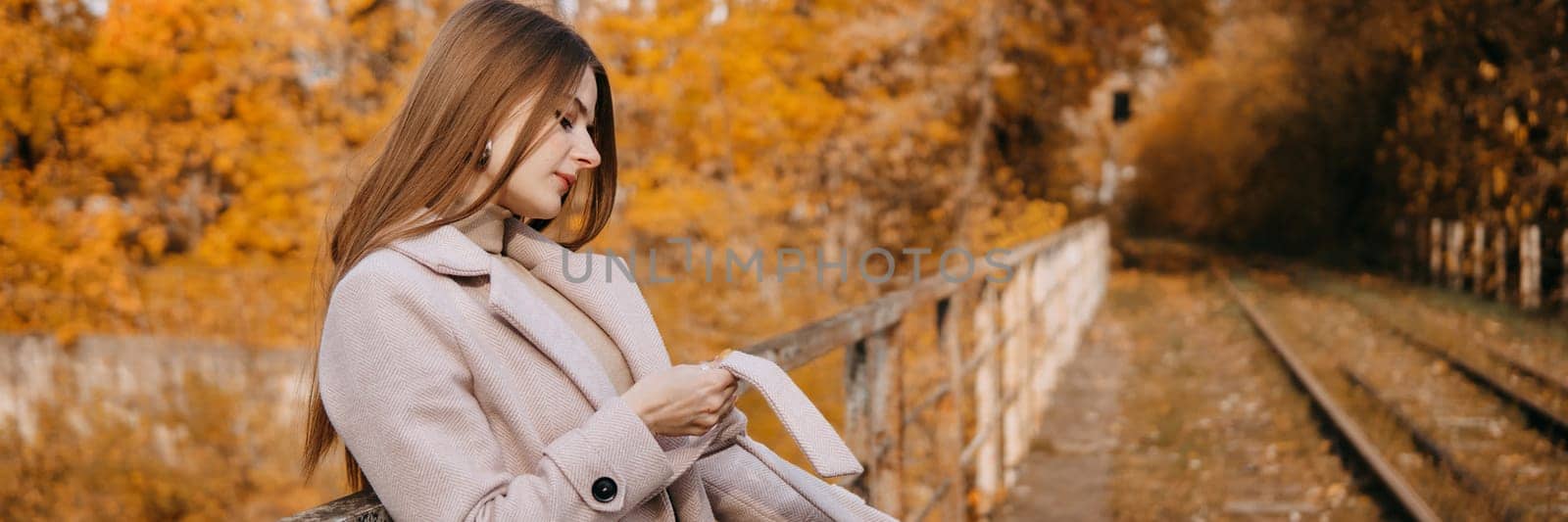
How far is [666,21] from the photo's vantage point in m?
12.0

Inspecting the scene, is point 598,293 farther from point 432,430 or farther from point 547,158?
point 432,430

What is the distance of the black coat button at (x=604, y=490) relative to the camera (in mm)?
1390

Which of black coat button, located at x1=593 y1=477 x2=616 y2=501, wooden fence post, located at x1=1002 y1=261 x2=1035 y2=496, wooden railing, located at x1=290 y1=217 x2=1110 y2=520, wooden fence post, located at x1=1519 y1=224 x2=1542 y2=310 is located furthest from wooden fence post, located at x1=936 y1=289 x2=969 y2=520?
wooden fence post, located at x1=1519 y1=224 x2=1542 y2=310

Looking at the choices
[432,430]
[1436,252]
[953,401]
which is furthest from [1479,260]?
[432,430]

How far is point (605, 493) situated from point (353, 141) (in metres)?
13.8

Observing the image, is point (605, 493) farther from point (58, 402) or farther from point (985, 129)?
point (58, 402)

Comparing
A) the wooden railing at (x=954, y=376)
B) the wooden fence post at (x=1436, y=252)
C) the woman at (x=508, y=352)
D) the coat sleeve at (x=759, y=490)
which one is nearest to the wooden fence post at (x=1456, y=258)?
the wooden fence post at (x=1436, y=252)

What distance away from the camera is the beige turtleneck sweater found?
1.61 metres

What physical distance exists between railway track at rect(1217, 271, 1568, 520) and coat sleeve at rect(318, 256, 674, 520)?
523 centimetres

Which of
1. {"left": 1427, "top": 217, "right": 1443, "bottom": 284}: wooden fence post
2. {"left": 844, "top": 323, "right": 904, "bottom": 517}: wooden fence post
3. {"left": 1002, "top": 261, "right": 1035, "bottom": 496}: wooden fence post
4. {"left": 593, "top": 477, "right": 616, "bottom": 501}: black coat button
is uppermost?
{"left": 593, "top": 477, "right": 616, "bottom": 501}: black coat button

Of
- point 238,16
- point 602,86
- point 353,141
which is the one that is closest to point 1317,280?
point 353,141

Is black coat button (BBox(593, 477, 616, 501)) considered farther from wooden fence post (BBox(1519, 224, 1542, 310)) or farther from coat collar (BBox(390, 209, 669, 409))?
wooden fence post (BBox(1519, 224, 1542, 310))

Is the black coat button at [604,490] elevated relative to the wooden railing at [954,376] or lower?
elevated

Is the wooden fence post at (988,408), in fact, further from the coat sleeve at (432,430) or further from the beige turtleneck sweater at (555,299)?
the coat sleeve at (432,430)
